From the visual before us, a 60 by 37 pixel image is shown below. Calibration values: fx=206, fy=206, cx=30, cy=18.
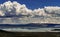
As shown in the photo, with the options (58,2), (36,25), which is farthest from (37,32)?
(58,2)

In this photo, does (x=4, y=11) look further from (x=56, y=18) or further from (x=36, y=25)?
(x=56, y=18)

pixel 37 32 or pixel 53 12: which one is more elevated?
pixel 53 12

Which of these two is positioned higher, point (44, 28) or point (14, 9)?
point (14, 9)

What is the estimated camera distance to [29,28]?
7.23ft

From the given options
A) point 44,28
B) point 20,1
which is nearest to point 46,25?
point 44,28

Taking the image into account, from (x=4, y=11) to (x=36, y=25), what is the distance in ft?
1.24

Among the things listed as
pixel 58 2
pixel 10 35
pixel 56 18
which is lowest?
pixel 10 35

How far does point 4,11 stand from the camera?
2223 millimetres

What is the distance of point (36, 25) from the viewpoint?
2.21 m

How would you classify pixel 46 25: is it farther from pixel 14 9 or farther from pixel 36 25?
pixel 14 9

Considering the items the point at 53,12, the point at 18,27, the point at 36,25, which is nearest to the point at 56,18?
the point at 53,12

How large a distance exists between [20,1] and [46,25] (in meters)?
0.38

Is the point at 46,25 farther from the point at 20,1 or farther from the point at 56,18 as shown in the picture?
the point at 20,1

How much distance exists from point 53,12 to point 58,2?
0.12 meters
